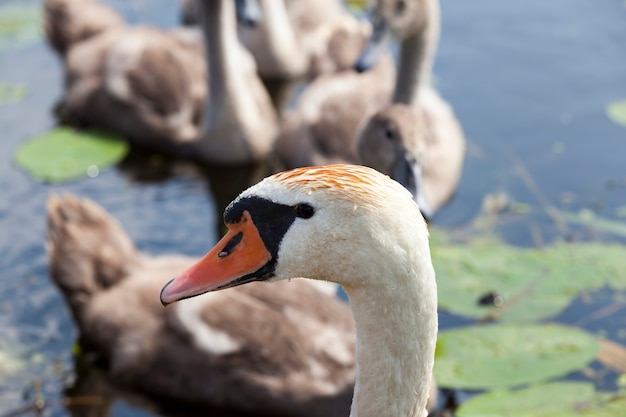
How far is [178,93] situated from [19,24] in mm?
3104

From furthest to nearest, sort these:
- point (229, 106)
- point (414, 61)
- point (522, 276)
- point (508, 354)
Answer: point (229, 106) < point (414, 61) < point (522, 276) < point (508, 354)

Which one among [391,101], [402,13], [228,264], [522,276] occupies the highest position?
[228,264]

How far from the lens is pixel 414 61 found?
26.3ft

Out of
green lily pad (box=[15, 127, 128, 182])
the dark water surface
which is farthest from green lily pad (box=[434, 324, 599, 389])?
green lily pad (box=[15, 127, 128, 182])

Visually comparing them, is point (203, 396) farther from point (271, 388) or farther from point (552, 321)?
point (552, 321)

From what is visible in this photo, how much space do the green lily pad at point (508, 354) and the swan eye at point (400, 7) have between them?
2.37 metres

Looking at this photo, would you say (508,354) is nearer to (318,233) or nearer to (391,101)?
(391,101)

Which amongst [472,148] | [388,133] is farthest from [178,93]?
[388,133]

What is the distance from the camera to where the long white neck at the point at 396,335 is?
3.38m

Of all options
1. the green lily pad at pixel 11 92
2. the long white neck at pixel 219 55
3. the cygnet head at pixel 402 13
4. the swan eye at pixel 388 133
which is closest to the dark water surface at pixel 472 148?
the green lily pad at pixel 11 92

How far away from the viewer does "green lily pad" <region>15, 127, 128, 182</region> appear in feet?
29.6

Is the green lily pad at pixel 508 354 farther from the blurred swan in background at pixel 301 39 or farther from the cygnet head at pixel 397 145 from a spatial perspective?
the blurred swan in background at pixel 301 39

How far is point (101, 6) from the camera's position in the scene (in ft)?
35.2

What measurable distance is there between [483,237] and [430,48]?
141 centimetres
